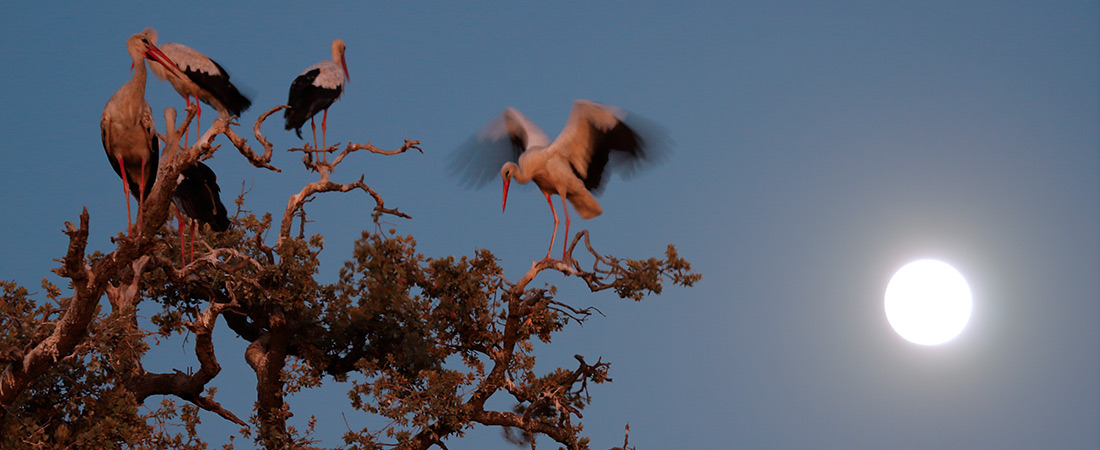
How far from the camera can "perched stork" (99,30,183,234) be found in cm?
775

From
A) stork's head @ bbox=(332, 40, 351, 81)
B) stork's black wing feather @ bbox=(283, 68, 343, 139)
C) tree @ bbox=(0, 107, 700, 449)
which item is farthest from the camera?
stork's head @ bbox=(332, 40, 351, 81)

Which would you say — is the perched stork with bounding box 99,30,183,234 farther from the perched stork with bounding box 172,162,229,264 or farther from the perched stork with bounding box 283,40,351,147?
the perched stork with bounding box 283,40,351,147

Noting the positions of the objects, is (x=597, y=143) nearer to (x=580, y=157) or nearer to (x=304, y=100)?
(x=580, y=157)

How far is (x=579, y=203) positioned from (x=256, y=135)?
3.05 m

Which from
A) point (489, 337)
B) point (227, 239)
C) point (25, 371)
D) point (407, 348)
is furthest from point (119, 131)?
point (489, 337)

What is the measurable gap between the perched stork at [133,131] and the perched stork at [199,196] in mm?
260

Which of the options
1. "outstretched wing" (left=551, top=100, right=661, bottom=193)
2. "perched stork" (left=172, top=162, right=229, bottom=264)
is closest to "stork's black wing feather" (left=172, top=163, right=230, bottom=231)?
"perched stork" (left=172, top=162, right=229, bottom=264)

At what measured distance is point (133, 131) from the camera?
7848 millimetres

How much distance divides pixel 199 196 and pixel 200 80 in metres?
1.67

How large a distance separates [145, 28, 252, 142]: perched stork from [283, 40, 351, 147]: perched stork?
17.6 inches

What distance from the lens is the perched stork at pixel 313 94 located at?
979 centimetres

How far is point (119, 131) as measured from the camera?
25.7 ft

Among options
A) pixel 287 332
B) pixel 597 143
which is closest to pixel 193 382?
pixel 287 332

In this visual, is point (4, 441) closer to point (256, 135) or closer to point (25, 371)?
point (25, 371)
